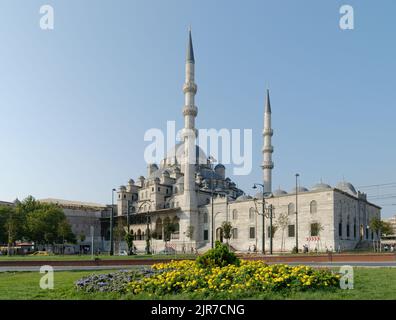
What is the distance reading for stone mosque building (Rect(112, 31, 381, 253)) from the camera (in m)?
53.3

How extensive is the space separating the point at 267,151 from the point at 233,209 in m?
9.57

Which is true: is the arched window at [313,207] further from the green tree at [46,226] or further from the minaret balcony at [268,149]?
the green tree at [46,226]

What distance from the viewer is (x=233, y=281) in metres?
10.0

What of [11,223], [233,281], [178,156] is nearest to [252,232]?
[178,156]

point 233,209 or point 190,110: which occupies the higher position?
point 190,110

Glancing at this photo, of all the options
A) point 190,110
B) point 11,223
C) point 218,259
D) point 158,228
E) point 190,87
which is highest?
point 190,87

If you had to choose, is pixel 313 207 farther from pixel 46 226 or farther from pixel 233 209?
pixel 46 226

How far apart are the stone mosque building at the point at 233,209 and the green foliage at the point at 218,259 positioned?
100 feet

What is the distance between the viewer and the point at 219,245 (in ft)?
40.4

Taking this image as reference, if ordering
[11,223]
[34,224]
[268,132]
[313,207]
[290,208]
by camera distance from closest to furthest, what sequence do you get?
1. [313,207]
2. [290,208]
3. [11,223]
4. [34,224]
5. [268,132]

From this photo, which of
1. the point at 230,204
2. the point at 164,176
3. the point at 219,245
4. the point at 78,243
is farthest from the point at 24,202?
the point at 219,245
